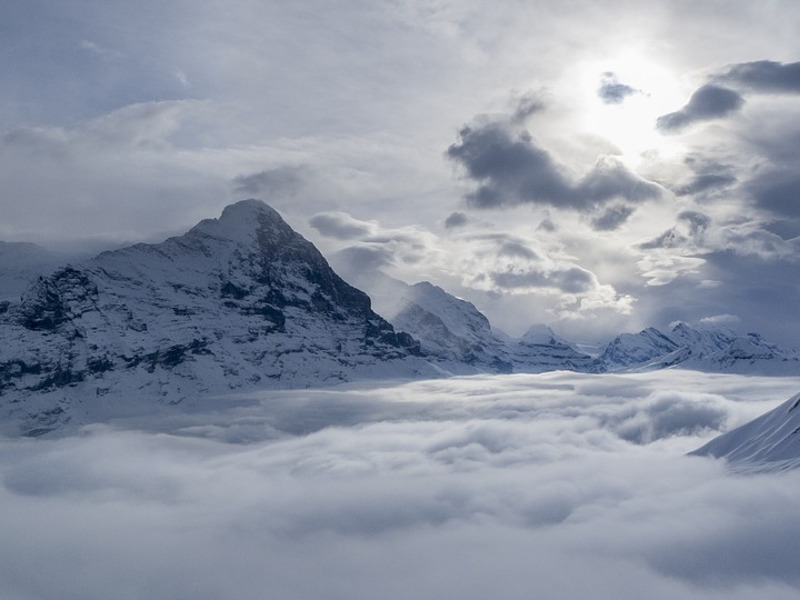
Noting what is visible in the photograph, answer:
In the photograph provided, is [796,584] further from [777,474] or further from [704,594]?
[777,474]

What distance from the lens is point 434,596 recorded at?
7869 inches

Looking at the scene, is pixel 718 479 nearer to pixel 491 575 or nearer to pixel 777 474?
pixel 777 474

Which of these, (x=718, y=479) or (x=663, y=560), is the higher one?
(x=718, y=479)

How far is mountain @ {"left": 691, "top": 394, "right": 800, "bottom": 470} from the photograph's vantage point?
166 m

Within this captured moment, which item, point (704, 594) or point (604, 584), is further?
point (604, 584)

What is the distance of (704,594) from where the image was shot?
484 ft

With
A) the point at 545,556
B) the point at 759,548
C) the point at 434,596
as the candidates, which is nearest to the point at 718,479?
the point at 759,548

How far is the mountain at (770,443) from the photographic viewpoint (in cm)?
16625

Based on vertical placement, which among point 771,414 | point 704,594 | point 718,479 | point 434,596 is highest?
point 771,414

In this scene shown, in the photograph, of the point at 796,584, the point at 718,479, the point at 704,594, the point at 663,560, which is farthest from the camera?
the point at 718,479

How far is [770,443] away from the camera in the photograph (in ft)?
584

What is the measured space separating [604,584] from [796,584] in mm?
49619

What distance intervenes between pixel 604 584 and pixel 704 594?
29018mm

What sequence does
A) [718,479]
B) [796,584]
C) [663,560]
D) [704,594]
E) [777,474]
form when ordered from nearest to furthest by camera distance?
[796,584]
[704,594]
[777,474]
[663,560]
[718,479]
